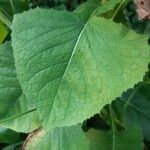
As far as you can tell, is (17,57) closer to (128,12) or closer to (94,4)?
(94,4)

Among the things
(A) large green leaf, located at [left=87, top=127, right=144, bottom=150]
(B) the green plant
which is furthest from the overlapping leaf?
(A) large green leaf, located at [left=87, top=127, right=144, bottom=150]

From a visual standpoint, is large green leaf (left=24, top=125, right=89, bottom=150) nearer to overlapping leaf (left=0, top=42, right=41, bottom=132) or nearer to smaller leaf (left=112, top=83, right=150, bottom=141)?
overlapping leaf (left=0, top=42, right=41, bottom=132)

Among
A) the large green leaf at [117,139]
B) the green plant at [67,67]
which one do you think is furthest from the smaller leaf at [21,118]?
the large green leaf at [117,139]

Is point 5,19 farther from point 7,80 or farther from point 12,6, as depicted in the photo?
point 7,80

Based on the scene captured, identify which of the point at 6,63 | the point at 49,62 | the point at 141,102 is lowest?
the point at 141,102

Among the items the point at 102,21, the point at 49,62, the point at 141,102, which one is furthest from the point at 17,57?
the point at 141,102

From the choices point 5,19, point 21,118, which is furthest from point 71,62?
point 5,19

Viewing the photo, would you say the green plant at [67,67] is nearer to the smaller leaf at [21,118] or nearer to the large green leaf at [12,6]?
the smaller leaf at [21,118]

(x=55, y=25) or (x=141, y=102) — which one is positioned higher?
(x=55, y=25)
